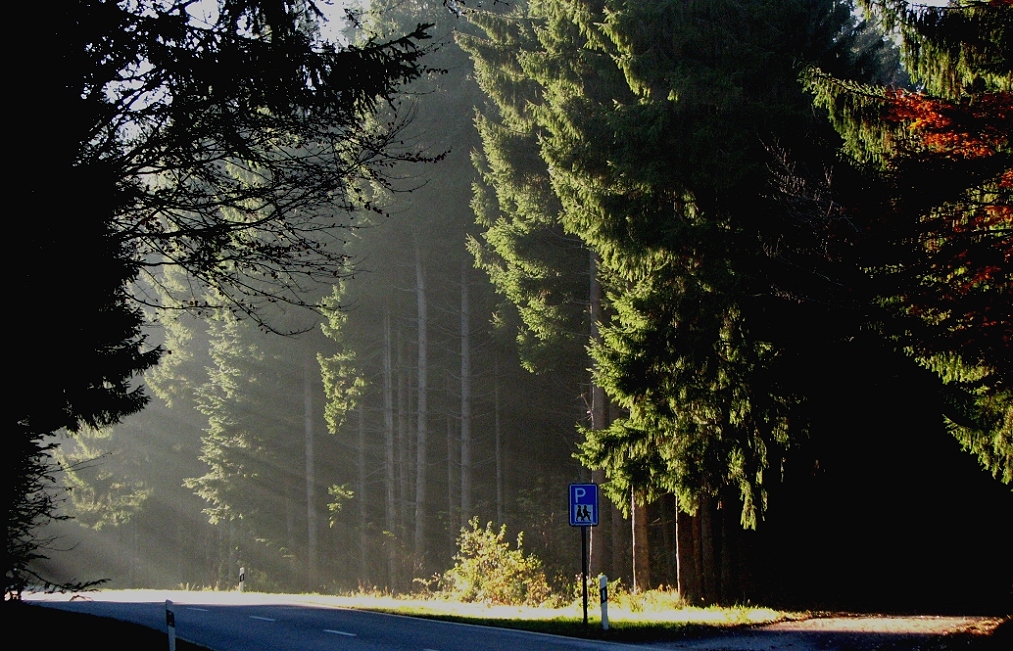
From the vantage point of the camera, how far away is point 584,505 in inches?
655

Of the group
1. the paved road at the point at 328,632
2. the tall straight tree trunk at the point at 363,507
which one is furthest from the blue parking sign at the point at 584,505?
the tall straight tree trunk at the point at 363,507

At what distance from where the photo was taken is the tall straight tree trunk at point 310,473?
43.7 meters

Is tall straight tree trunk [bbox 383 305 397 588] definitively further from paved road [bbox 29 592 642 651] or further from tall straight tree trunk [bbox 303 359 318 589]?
paved road [bbox 29 592 642 651]

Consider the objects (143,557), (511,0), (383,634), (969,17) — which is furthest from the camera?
(143,557)

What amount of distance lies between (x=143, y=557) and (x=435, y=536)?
118ft

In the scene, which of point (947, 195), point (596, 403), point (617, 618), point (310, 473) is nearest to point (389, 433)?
point (310, 473)

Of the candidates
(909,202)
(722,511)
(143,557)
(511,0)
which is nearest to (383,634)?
(722,511)

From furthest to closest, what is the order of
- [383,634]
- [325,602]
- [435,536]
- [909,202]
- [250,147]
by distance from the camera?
[435,536], [325,602], [383,634], [909,202], [250,147]

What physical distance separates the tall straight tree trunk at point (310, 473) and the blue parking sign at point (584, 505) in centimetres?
2842

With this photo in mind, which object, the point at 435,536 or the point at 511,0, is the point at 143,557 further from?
the point at 511,0

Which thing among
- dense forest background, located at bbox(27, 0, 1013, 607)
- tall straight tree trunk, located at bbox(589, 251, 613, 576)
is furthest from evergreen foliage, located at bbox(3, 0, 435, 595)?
tall straight tree trunk, located at bbox(589, 251, 613, 576)

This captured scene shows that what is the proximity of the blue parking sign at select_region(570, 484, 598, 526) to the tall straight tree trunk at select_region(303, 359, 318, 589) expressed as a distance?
28.4m

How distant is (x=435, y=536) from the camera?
40.0 meters

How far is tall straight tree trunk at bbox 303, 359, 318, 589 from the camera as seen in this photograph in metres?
43.7
